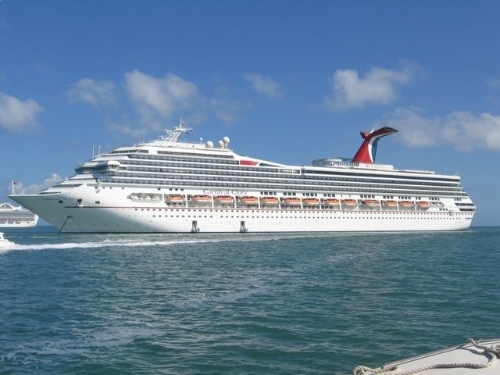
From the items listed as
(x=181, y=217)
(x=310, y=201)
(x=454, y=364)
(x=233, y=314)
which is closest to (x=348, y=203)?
(x=310, y=201)

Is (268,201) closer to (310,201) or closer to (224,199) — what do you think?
(224,199)

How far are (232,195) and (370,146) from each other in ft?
131

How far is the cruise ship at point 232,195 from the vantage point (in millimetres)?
68188

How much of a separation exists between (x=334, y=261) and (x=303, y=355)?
24.7 m

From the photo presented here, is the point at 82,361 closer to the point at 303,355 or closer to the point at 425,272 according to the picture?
the point at 303,355

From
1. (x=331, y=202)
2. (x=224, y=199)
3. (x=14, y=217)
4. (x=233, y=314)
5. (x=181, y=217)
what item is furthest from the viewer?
(x=14, y=217)

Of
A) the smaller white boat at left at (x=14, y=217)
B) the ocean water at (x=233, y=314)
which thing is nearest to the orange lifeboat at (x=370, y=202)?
the ocean water at (x=233, y=314)

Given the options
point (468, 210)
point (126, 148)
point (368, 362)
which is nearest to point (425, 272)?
point (368, 362)

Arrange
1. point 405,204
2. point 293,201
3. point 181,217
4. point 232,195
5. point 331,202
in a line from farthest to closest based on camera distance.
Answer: point 405,204, point 331,202, point 293,201, point 232,195, point 181,217

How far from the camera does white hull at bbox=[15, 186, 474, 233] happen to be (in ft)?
220

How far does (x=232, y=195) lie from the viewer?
78.4 metres

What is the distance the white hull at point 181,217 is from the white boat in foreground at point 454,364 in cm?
6238

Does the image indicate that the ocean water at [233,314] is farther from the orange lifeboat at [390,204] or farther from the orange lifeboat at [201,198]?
the orange lifeboat at [390,204]

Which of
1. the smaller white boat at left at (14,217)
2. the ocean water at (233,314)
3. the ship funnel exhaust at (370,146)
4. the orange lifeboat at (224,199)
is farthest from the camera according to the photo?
the smaller white boat at left at (14,217)
